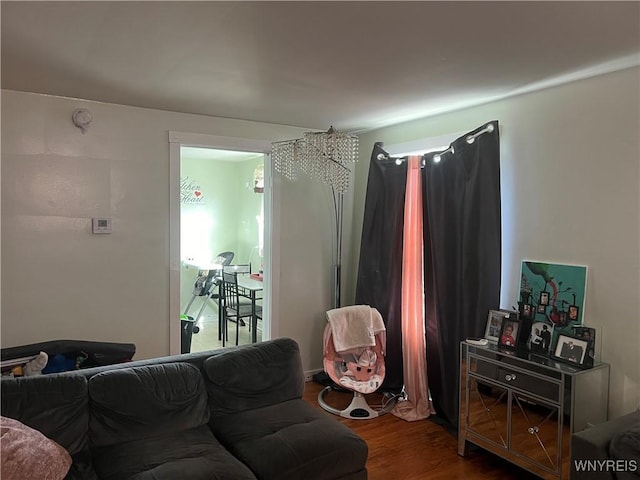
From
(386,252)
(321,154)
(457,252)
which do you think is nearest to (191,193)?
(386,252)

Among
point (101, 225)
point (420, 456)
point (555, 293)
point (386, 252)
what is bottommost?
point (420, 456)

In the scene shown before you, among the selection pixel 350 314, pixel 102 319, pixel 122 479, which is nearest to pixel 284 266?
pixel 350 314

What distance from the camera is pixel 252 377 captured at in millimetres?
2756

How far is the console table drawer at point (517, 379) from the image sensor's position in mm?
2586

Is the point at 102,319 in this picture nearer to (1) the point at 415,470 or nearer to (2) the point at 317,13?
(1) the point at 415,470

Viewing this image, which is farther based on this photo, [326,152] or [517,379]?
[326,152]

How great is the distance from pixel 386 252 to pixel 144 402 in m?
2.37

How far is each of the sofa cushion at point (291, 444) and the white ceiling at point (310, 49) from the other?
6.26ft

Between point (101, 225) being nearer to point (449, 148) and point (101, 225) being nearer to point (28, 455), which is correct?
point (28, 455)

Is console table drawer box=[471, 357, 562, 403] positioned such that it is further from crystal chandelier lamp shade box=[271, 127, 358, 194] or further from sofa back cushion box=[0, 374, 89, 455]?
sofa back cushion box=[0, 374, 89, 455]

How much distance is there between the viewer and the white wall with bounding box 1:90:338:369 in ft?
10.6

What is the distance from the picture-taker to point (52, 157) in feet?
10.9

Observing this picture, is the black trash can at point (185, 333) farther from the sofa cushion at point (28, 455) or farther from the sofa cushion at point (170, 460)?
the sofa cushion at point (28, 455)

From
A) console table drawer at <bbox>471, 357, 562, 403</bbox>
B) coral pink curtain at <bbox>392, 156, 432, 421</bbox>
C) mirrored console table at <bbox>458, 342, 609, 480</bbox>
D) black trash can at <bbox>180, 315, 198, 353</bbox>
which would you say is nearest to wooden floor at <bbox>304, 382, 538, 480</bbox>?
mirrored console table at <bbox>458, 342, 609, 480</bbox>
